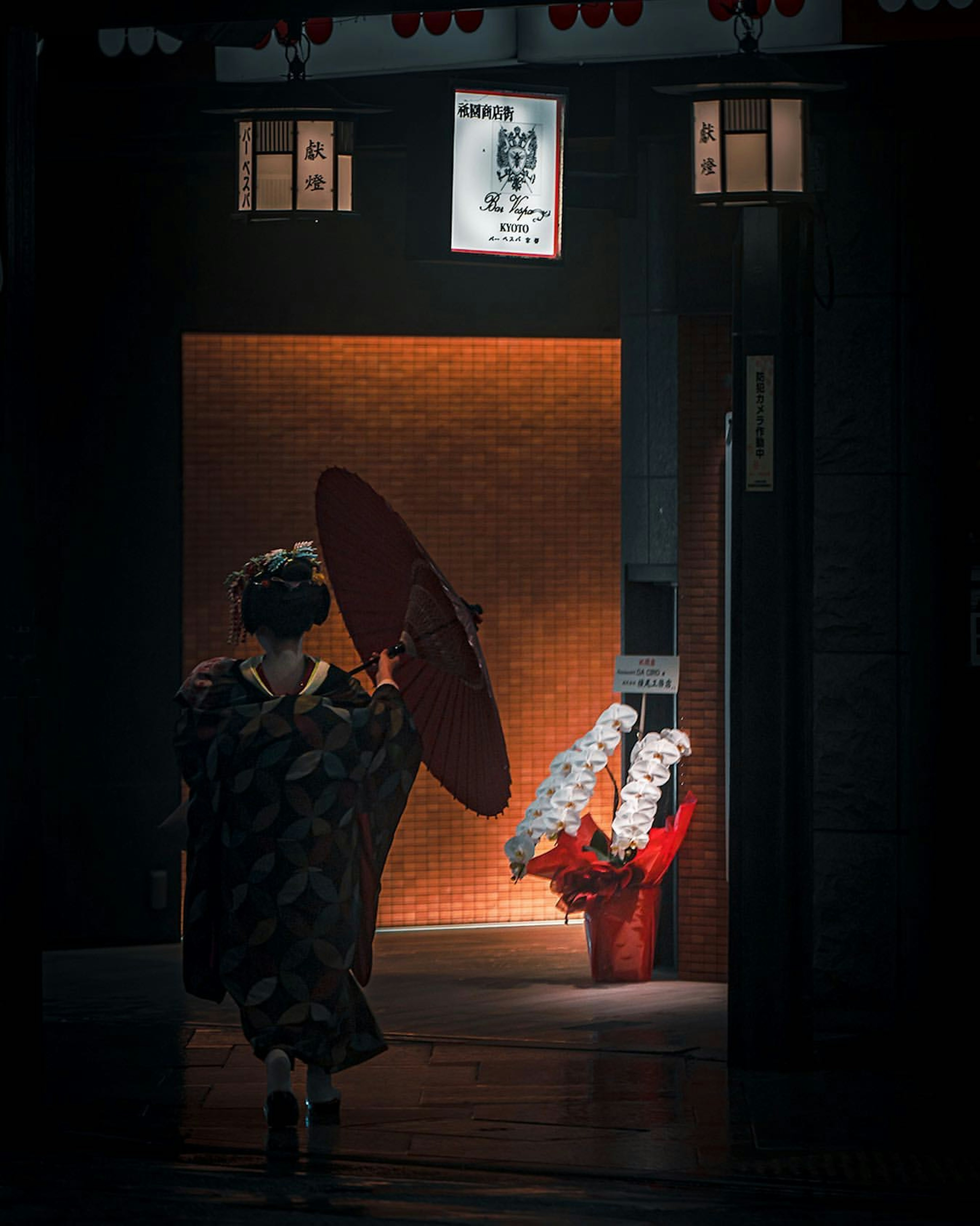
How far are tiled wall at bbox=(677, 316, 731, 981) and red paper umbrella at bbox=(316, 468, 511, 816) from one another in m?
2.91

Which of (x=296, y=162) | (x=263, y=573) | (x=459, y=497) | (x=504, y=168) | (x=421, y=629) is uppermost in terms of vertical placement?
(x=504, y=168)

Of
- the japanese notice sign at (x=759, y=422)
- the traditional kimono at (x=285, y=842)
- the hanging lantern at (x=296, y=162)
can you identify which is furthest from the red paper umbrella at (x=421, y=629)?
the hanging lantern at (x=296, y=162)

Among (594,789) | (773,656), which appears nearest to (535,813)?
(594,789)

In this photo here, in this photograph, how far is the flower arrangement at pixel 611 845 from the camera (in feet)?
31.3

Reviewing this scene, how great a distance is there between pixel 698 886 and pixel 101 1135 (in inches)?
151

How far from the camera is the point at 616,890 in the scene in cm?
957

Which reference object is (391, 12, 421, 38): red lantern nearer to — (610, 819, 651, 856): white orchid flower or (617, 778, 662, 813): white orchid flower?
(617, 778, 662, 813): white orchid flower

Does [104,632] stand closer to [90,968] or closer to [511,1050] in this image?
[90,968]

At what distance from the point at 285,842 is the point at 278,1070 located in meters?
0.79

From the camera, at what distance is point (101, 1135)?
6.79 metres

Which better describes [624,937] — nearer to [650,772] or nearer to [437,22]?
[650,772]

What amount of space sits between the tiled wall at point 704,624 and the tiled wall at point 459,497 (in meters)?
1.57

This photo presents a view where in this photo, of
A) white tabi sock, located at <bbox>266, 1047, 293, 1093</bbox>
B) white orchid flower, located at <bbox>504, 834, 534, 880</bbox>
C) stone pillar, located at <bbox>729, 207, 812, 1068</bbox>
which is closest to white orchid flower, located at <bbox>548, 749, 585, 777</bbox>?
white orchid flower, located at <bbox>504, 834, 534, 880</bbox>

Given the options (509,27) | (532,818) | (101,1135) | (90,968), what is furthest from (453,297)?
(101,1135)
